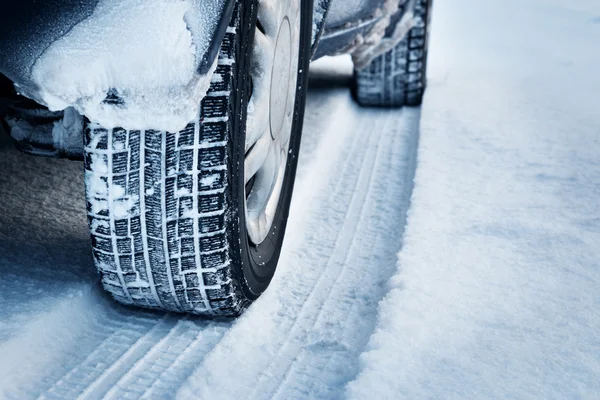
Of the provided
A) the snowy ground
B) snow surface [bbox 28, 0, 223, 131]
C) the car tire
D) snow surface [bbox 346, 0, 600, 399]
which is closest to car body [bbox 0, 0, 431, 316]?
snow surface [bbox 28, 0, 223, 131]

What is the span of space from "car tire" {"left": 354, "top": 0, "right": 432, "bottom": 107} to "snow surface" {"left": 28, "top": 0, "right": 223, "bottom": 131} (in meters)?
2.20

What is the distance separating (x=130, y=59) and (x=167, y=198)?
255 mm

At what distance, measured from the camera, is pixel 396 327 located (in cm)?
133

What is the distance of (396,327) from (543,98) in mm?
2150

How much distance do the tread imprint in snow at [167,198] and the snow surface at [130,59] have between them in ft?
0.34

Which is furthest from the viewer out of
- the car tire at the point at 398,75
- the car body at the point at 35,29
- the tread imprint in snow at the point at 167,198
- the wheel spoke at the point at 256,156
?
the car tire at the point at 398,75

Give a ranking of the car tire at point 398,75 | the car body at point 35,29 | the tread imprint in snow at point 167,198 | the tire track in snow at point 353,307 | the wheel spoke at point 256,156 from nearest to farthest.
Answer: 1. the car body at point 35,29
2. the tread imprint in snow at point 167,198
3. the tire track in snow at point 353,307
4. the wheel spoke at point 256,156
5. the car tire at point 398,75

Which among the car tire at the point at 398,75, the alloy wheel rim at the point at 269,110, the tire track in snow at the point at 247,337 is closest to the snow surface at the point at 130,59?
the alloy wheel rim at the point at 269,110

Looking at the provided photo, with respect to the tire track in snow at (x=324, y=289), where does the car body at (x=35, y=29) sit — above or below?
above

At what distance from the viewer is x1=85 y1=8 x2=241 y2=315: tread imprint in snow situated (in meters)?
1.15

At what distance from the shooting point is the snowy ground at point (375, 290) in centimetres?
122

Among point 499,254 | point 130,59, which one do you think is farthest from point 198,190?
point 499,254

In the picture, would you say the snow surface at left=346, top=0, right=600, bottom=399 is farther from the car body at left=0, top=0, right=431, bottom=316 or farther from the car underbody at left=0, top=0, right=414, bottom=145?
the car underbody at left=0, top=0, right=414, bottom=145

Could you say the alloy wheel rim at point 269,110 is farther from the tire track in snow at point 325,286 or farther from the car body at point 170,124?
the tire track in snow at point 325,286
